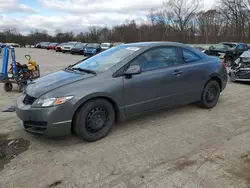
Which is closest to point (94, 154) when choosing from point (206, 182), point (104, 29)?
point (206, 182)

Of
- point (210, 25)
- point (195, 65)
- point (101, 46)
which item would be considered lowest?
point (195, 65)

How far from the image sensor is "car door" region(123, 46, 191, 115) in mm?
3873

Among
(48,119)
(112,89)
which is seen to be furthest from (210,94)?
(48,119)

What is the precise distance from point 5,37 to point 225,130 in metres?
74.4

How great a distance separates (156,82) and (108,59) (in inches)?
38.3

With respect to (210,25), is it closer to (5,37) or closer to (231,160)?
(231,160)

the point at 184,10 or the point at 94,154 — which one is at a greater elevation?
the point at 184,10

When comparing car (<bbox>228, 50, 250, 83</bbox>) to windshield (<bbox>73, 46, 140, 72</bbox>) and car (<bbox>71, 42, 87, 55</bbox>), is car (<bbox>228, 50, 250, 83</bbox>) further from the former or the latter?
car (<bbox>71, 42, 87, 55</bbox>)

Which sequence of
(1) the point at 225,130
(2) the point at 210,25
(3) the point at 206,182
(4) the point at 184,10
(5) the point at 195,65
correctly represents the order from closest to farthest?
(3) the point at 206,182
(1) the point at 225,130
(5) the point at 195,65
(2) the point at 210,25
(4) the point at 184,10

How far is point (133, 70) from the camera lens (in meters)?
3.73

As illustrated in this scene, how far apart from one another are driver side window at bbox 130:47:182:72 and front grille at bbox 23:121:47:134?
5.72 ft

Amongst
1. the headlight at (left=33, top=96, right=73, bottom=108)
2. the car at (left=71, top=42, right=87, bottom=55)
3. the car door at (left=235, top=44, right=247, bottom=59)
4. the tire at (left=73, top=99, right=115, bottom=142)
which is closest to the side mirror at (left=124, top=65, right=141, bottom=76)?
the tire at (left=73, top=99, right=115, bottom=142)

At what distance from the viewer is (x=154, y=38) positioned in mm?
46312

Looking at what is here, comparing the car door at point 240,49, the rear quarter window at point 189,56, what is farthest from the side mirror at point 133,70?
the car door at point 240,49
